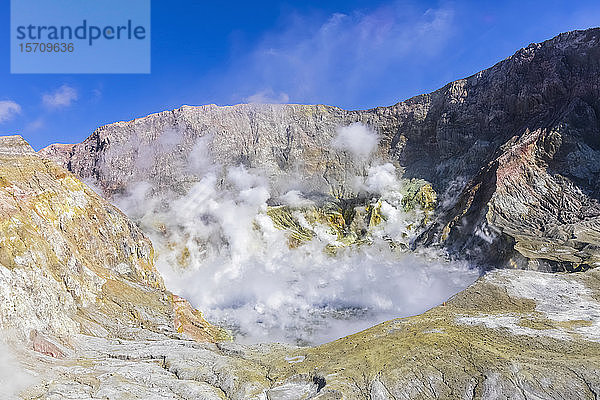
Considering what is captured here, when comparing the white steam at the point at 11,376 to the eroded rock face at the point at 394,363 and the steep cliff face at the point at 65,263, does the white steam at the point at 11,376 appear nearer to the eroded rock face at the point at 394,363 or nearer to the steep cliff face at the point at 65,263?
the eroded rock face at the point at 394,363

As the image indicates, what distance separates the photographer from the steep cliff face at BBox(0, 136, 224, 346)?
39.4 meters

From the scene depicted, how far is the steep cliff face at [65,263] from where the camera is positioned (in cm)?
3944

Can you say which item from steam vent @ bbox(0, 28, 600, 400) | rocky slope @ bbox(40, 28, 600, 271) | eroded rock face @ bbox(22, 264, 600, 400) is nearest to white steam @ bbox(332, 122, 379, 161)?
steam vent @ bbox(0, 28, 600, 400)

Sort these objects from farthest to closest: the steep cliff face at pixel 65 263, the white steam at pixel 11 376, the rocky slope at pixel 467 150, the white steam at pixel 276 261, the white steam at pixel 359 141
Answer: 1. the white steam at pixel 359 141
2. the white steam at pixel 276 261
3. the rocky slope at pixel 467 150
4. the steep cliff face at pixel 65 263
5. the white steam at pixel 11 376

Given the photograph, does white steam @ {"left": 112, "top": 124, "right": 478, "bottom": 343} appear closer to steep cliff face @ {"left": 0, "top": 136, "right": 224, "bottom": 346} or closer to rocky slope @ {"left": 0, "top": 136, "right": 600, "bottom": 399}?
steep cliff face @ {"left": 0, "top": 136, "right": 224, "bottom": 346}

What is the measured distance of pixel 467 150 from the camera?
391 feet

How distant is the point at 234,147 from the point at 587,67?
93028mm

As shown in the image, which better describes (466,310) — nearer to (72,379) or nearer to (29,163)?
(72,379)

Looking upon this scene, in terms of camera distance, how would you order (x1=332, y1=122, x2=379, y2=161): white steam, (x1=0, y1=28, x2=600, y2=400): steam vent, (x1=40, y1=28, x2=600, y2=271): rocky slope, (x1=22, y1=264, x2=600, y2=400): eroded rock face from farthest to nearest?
(x1=332, y1=122, x2=379, y2=161): white steam → (x1=40, y1=28, x2=600, y2=271): rocky slope → (x1=0, y1=28, x2=600, y2=400): steam vent → (x1=22, y1=264, x2=600, y2=400): eroded rock face

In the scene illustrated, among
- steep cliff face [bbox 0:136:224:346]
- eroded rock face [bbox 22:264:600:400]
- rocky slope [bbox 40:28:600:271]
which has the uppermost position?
rocky slope [bbox 40:28:600:271]

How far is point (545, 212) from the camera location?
276ft

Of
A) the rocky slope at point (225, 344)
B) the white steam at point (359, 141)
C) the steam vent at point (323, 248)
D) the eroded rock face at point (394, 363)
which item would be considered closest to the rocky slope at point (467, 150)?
the steam vent at point (323, 248)

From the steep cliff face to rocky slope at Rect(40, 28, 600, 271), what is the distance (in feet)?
180

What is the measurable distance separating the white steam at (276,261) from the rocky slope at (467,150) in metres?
5.16
